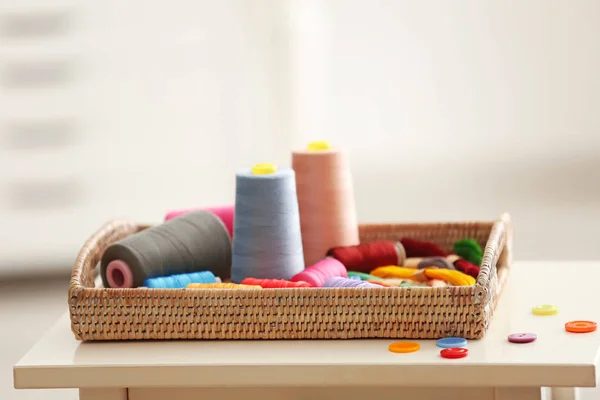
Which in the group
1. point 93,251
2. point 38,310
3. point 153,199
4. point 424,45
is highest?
point 424,45

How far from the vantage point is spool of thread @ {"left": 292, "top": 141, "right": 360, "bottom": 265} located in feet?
4.93

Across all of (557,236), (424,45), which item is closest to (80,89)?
(424,45)

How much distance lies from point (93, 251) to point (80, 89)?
2.31 m

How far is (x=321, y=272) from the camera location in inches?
52.9

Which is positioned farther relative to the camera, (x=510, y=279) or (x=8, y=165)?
(x=8, y=165)

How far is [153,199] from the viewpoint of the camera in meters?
3.70

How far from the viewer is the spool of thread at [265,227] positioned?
138cm

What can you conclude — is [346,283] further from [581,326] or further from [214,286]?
[581,326]

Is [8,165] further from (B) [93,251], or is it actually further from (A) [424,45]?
(B) [93,251]

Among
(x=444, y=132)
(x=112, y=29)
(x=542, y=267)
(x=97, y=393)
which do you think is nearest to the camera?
(x=97, y=393)

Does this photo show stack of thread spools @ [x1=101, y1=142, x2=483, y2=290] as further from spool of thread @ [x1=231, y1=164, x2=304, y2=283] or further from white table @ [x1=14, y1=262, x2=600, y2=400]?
white table @ [x1=14, y1=262, x2=600, y2=400]

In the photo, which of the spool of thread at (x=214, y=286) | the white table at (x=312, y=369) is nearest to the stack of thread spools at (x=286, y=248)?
the spool of thread at (x=214, y=286)

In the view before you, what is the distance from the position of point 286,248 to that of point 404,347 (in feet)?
1.09

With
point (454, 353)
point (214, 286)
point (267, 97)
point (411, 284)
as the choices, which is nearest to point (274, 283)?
point (214, 286)
